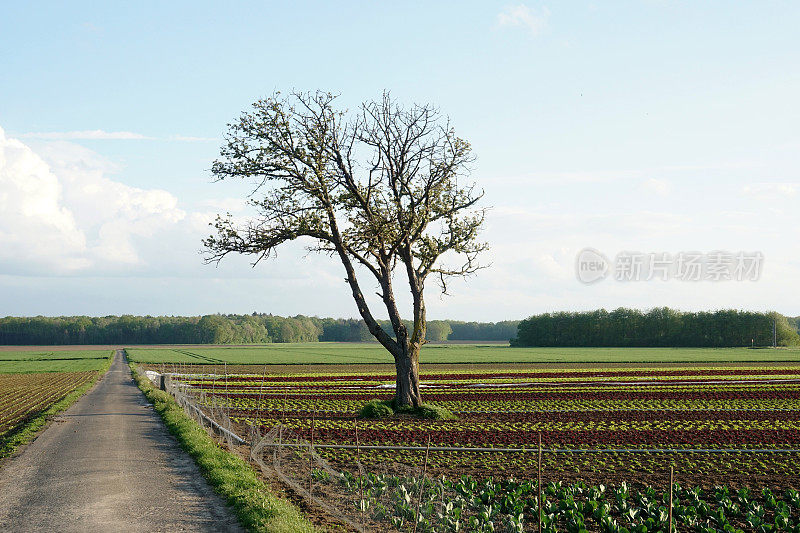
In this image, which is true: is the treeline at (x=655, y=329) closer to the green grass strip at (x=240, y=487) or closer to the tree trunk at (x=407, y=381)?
the tree trunk at (x=407, y=381)

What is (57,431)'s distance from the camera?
21.5 meters

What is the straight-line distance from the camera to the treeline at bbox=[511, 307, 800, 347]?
Result: 141125 mm

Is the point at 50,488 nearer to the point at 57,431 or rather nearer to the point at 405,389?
the point at 57,431

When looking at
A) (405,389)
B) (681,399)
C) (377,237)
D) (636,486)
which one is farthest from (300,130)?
(681,399)

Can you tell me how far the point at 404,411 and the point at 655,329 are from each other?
135 meters

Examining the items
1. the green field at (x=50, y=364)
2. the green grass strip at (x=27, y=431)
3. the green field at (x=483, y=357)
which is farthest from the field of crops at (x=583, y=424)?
the green field at (x=483, y=357)

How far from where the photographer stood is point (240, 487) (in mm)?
12492

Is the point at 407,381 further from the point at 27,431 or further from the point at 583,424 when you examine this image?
the point at 27,431

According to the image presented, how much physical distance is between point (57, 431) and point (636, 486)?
17386mm

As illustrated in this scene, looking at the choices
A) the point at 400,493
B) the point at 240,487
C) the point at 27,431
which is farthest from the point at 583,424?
the point at 27,431

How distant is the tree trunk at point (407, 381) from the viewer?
25.3 meters

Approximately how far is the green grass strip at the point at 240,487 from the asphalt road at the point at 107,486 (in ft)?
0.71

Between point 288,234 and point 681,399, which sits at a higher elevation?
point 288,234

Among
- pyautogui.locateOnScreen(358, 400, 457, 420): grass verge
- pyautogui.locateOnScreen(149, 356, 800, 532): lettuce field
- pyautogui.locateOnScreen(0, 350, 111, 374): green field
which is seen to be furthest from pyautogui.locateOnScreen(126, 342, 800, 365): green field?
pyautogui.locateOnScreen(358, 400, 457, 420): grass verge
